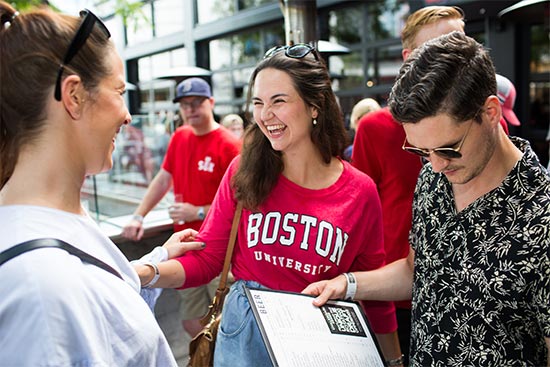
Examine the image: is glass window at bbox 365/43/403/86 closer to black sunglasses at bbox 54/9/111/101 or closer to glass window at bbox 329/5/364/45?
glass window at bbox 329/5/364/45

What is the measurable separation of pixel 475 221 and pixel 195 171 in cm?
254

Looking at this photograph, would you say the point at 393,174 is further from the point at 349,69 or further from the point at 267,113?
the point at 349,69

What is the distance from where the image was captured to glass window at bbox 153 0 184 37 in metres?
13.7

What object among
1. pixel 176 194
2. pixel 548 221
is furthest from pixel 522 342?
pixel 176 194

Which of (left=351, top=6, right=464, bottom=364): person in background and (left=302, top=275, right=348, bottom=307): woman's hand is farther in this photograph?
(left=351, top=6, right=464, bottom=364): person in background

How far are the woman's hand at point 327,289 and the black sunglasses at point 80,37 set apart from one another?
100cm

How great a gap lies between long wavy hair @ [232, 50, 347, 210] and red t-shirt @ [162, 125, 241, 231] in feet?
4.91

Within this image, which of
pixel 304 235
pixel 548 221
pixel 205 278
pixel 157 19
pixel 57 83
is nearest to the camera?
pixel 57 83

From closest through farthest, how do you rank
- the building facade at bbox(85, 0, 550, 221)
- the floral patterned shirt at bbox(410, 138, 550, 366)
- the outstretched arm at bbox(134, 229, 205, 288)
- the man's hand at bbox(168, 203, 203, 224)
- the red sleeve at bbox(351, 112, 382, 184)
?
the floral patterned shirt at bbox(410, 138, 550, 366)
the outstretched arm at bbox(134, 229, 205, 288)
the red sleeve at bbox(351, 112, 382, 184)
the man's hand at bbox(168, 203, 203, 224)
the building facade at bbox(85, 0, 550, 221)

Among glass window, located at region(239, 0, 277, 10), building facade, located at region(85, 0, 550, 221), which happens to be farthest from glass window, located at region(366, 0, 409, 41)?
glass window, located at region(239, 0, 277, 10)

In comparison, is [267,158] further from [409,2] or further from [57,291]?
[409,2]

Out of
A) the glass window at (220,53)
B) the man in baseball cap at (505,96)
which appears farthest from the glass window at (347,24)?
the man in baseball cap at (505,96)

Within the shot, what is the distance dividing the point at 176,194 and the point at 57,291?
3008 mm

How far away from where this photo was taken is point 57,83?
986 mm
